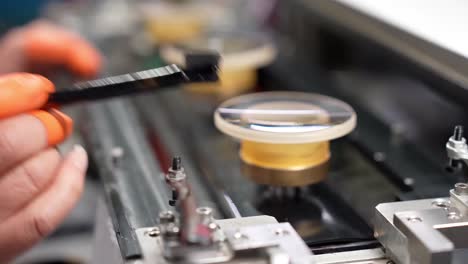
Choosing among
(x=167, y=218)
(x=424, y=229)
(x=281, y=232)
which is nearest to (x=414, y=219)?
(x=424, y=229)

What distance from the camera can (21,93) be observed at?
0.71 m

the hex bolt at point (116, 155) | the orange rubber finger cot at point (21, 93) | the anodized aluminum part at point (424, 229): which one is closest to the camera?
the anodized aluminum part at point (424, 229)

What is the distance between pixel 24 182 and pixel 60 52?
67 cm

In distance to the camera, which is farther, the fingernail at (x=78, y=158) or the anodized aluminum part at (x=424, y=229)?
the fingernail at (x=78, y=158)

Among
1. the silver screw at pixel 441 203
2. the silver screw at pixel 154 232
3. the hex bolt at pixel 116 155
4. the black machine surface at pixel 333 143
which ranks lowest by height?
the hex bolt at pixel 116 155

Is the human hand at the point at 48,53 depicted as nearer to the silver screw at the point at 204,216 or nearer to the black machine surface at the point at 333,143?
the black machine surface at the point at 333,143

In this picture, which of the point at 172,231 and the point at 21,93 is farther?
the point at 21,93

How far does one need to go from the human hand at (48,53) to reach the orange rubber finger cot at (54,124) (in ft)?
1.89

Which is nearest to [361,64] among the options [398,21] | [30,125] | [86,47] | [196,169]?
[398,21]

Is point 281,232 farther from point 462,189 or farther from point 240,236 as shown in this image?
point 462,189

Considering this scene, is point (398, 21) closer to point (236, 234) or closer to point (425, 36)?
point (425, 36)

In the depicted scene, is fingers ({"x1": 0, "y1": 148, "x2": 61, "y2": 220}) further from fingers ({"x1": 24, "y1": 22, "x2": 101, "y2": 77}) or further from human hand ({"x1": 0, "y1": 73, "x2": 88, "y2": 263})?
fingers ({"x1": 24, "y1": 22, "x2": 101, "y2": 77})

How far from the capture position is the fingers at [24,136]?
702 mm

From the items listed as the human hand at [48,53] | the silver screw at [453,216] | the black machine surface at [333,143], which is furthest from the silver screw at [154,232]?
the human hand at [48,53]
